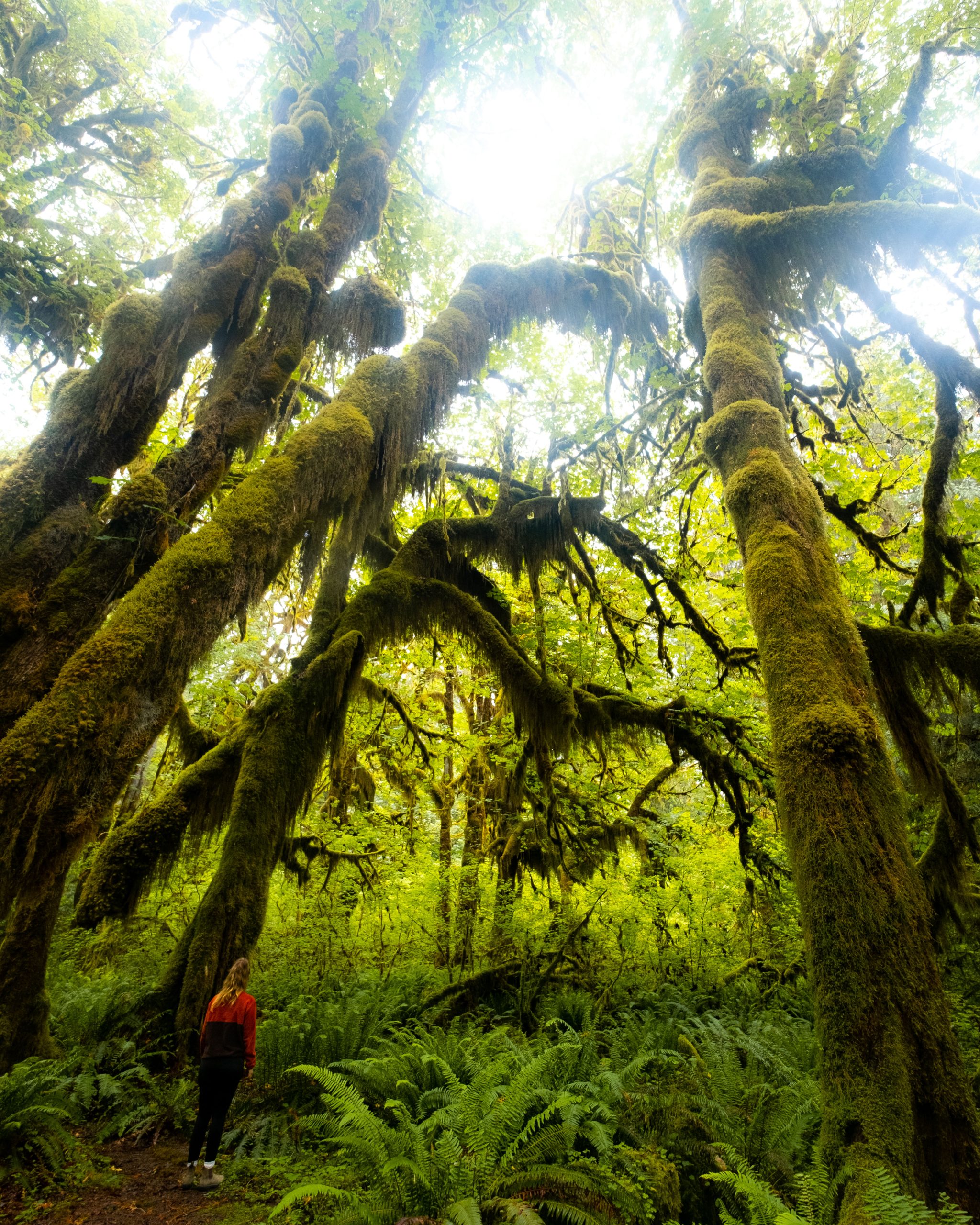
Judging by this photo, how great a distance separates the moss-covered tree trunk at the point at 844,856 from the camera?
7.23 feet

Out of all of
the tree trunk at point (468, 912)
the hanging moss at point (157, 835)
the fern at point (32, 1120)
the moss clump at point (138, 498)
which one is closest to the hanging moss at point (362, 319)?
the moss clump at point (138, 498)

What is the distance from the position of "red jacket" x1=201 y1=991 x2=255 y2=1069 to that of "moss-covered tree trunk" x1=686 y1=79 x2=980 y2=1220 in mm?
3950

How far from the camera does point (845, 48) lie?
21.4 ft

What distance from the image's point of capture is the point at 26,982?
448 cm

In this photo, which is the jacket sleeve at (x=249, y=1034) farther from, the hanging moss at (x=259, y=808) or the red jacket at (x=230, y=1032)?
the hanging moss at (x=259, y=808)

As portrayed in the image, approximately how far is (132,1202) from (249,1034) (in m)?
1.01

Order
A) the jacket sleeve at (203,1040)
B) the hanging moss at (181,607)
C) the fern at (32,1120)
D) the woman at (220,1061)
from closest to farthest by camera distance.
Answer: the hanging moss at (181,607)
the fern at (32,1120)
the woman at (220,1061)
the jacket sleeve at (203,1040)

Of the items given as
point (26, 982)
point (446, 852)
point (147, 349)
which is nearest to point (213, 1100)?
point (26, 982)

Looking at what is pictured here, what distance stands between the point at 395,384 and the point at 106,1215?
6.55m

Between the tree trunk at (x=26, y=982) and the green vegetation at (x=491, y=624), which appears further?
the tree trunk at (x=26, y=982)

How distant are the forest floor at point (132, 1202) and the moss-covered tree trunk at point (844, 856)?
3.48m

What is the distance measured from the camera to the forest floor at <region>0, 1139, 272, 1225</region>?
337 cm

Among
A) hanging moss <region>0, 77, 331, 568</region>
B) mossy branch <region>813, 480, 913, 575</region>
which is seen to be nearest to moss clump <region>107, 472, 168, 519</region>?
hanging moss <region>0, 77, 331, 568</region>

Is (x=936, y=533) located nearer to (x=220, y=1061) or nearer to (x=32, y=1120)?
(x=220, y=1061)
